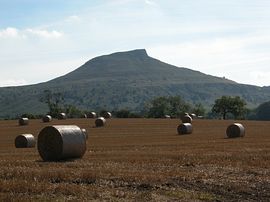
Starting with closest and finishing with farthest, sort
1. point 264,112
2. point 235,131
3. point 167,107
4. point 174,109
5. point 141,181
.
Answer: point 141,181, point 235,131, point 167,107, point 174,109, point 264,112

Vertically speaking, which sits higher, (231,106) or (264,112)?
(231,106)

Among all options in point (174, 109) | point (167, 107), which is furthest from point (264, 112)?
point (167, 107)

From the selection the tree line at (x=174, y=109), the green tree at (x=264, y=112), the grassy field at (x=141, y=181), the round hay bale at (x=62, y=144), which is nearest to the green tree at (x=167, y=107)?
the tree line at (x=174, y=109)

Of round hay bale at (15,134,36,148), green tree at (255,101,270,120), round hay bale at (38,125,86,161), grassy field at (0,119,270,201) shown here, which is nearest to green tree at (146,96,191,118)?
green tree at (255,101,270,120)

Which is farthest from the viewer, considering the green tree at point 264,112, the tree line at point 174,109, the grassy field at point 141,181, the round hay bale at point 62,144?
the green tree at point 264,112

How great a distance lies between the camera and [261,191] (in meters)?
16.8

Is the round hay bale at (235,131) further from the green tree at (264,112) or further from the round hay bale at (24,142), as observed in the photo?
the green tree at (264,112)

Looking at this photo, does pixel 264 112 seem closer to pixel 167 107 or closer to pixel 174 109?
pixel 174 109

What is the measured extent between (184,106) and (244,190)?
463 feet

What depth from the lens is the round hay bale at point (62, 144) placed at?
80.0 ft

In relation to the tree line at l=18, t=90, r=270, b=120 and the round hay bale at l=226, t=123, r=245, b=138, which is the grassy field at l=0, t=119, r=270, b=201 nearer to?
the round hay bale at l=226, t=123, r=245, b=138

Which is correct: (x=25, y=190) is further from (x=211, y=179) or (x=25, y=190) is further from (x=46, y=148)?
(x=46, y=148)

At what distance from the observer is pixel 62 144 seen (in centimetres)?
2431

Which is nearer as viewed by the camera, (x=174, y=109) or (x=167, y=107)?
(x=167, y=107)
